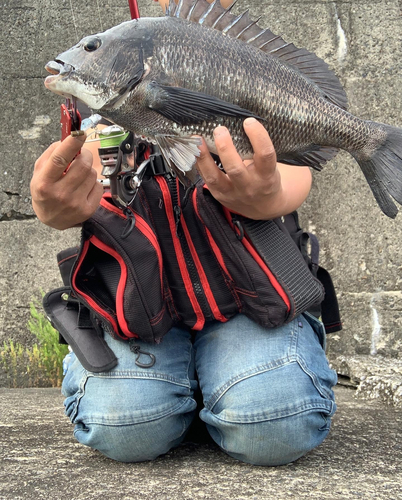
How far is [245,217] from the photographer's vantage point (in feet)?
4.59

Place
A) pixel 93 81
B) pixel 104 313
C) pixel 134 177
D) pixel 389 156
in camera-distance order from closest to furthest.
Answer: pixel 93 81 < pixel 389 156 < pixel 134 177 < pixel 104 313

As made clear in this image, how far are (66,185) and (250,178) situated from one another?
0.43 m

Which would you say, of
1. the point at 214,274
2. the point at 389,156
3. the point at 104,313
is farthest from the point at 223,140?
the point at 104,313

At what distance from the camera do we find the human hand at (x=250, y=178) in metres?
1.08

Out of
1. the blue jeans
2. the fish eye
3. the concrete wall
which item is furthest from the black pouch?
the concrete wall

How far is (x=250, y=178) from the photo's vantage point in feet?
4.00

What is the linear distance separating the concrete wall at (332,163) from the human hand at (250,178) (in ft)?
3.79

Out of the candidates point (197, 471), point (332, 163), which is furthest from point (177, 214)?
point (332, 163)

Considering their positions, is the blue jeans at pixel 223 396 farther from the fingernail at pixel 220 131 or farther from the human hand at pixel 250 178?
the fingernail at pixel 220 131

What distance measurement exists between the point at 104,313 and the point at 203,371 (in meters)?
0.33

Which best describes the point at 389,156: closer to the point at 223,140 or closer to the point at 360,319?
the point at 223,140

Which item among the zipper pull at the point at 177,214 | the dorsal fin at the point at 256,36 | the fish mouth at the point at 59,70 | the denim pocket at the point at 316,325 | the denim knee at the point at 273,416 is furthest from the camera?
the denim pocket at the point at 316,325

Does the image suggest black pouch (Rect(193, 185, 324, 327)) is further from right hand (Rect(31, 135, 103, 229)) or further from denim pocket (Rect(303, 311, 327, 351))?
right hand (Rect(31, 135, 103, 229))

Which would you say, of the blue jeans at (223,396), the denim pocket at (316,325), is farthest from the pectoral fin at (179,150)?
the denim pocket at (316,325)
